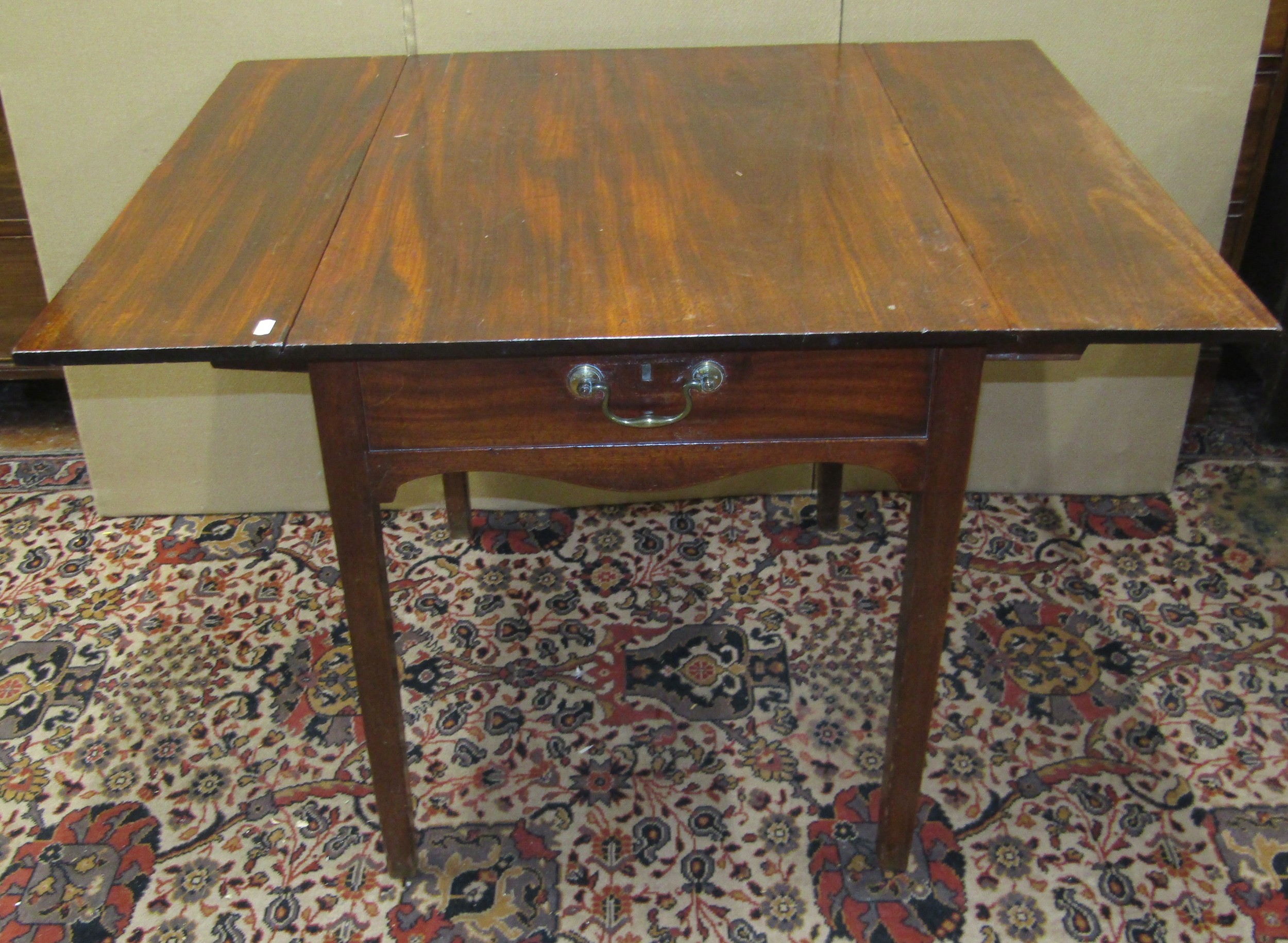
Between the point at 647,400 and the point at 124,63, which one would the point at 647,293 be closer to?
the point at 647,400

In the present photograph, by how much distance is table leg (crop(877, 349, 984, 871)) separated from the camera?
1330 millimetres

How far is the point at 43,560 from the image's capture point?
2.33 meters

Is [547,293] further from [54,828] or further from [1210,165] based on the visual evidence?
[1210,165]

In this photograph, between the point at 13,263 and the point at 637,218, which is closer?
the point at 637,218

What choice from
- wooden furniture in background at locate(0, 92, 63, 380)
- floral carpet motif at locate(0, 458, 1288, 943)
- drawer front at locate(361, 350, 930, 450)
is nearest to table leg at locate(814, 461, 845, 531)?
floral carpet motif at locate(0, 458, 1288, 943)

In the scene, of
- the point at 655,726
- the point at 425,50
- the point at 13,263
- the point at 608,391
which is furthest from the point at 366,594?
the point at 13,263

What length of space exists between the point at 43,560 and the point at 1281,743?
220cm

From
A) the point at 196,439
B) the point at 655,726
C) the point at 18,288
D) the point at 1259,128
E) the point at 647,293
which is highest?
the point at 647,293

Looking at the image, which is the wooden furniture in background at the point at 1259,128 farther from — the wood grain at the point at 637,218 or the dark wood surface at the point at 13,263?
the dark wood surface at the point at 13,263

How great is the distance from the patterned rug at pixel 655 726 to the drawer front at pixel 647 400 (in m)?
0.69

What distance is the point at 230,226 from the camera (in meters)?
1.47

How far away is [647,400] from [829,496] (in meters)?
1.05

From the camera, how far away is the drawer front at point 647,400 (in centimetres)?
132

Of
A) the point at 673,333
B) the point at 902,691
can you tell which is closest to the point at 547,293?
the point at 673,333
